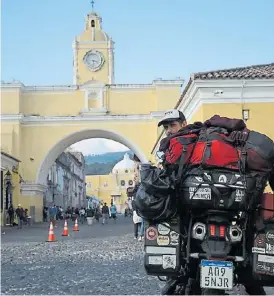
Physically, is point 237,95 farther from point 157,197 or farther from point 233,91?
point 157,197

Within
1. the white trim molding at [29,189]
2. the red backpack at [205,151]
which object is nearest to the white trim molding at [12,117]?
the white trim molding at [29,189]

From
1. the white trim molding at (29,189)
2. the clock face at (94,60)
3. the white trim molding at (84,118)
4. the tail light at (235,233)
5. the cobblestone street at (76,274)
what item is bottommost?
the cobblestone street at (76,274)

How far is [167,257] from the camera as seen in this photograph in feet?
12.4

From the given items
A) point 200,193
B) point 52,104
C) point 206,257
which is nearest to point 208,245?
point 206,257

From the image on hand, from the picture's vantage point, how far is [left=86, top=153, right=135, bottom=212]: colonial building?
10612 cm

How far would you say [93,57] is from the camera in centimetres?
4169

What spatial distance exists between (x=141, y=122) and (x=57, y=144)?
5548 millimetres

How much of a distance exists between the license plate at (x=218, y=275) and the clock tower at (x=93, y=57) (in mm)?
36800

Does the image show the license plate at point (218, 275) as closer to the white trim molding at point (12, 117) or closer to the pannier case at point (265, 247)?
the pannier case at point (265, 247)

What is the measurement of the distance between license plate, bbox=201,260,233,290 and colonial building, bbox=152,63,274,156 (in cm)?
1488

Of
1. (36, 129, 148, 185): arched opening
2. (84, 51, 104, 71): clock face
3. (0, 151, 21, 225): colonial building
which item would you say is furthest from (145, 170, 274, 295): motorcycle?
(84, 51, 104, 71): clock face

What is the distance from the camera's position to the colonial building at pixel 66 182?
55812 millimetres

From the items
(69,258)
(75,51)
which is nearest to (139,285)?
(69,258)

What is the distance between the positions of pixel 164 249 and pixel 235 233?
18.2 inches
